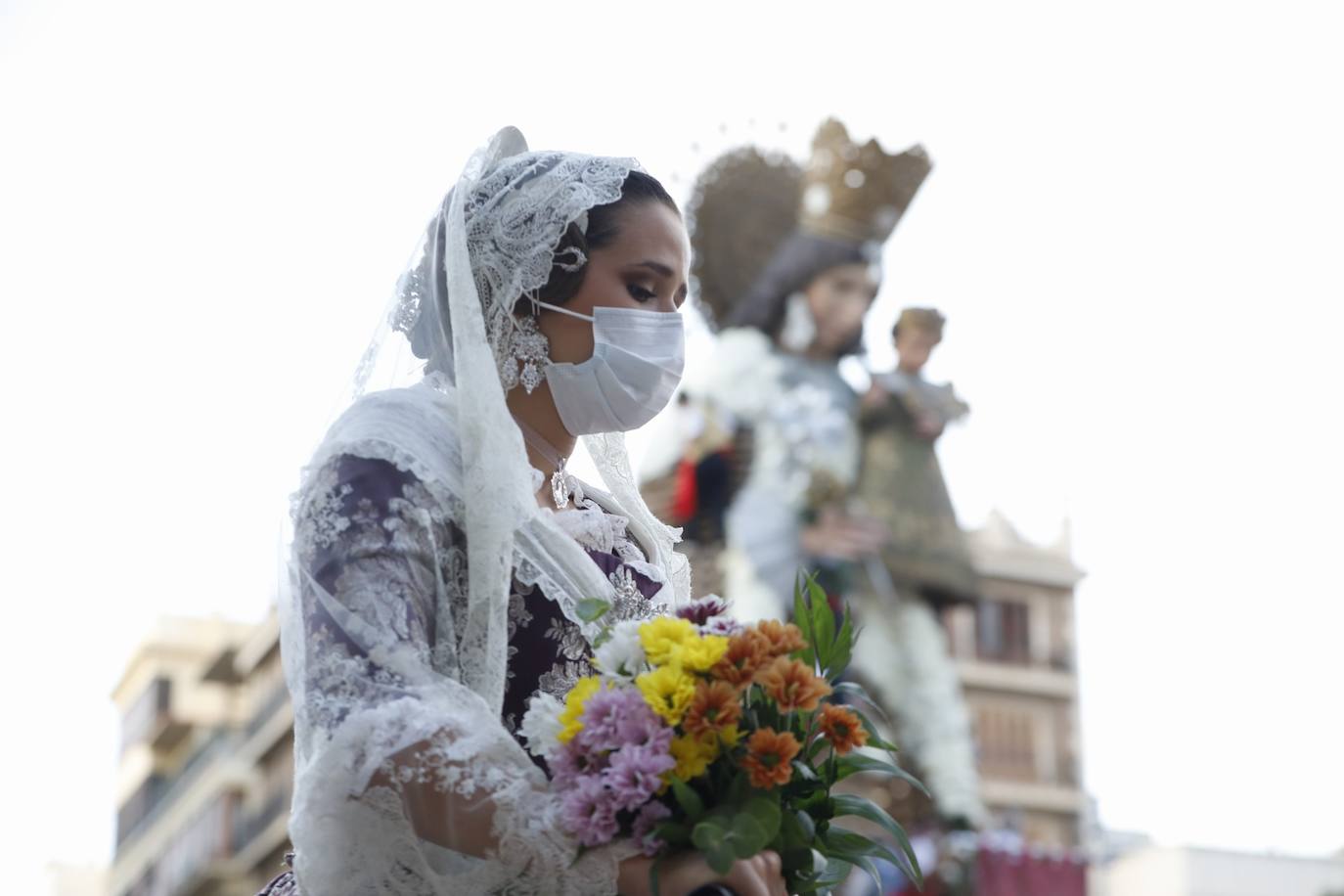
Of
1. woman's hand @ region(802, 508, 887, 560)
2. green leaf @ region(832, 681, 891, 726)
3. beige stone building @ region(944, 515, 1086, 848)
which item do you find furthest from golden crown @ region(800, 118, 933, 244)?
green leaf @ region(832, 681, 891, 726)

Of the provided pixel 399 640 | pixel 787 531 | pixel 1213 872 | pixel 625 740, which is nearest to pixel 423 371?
pixel 399 640

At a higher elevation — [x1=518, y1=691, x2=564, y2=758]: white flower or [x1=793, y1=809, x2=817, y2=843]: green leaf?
[x1=518, y1=691, x2=564, y2=758]: white flower

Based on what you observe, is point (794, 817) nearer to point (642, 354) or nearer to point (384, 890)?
point (384, 890)

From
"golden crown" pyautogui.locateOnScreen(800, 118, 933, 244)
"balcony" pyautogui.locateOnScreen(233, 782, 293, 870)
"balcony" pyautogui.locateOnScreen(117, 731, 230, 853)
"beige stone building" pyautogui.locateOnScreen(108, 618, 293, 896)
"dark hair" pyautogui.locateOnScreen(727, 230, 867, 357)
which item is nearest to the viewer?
"golden crown" pyautogui.locateOnScreen(800, 118, 933, 244)

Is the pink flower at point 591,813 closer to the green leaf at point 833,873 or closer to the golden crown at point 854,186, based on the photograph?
the green leaf at point 833,873

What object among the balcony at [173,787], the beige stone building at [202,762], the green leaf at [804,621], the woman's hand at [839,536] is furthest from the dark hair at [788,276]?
the balcony at [173,787]

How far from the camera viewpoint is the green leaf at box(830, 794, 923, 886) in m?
2.26

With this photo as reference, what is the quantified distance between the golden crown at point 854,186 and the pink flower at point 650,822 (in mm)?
23423

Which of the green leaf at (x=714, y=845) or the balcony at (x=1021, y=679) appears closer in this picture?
the green leaf at (x=714, y=845)

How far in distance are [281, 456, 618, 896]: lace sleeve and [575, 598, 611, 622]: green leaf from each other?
0.16 meters

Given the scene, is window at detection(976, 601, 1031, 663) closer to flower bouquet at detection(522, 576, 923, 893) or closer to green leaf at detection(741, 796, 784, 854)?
flower bouquet at detection(522, 576, 923, 893)

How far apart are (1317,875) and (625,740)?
34.4m

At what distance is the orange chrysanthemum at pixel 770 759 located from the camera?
2.09 m

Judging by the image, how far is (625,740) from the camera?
2.12 meters
